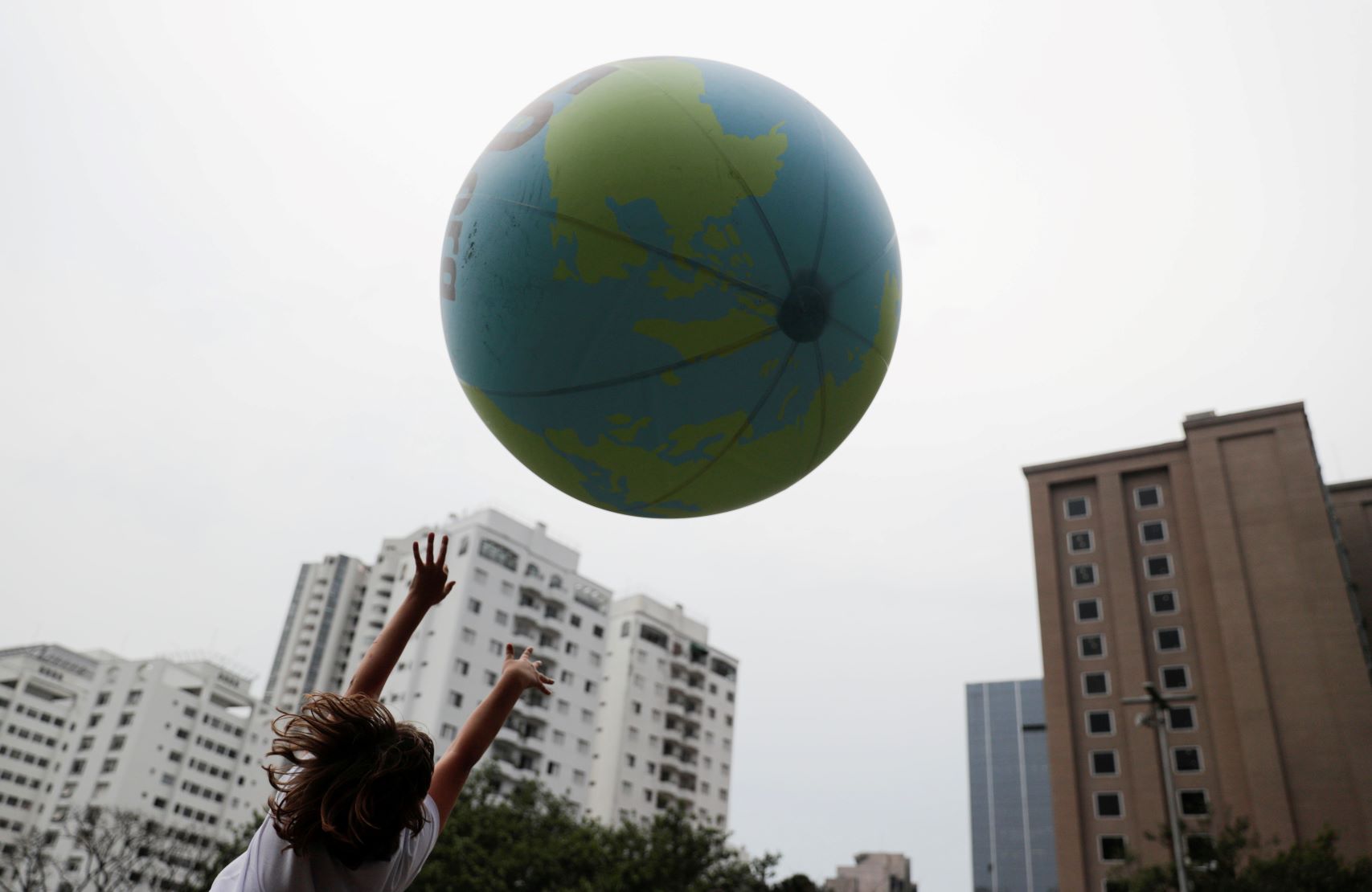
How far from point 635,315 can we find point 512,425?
859 mm

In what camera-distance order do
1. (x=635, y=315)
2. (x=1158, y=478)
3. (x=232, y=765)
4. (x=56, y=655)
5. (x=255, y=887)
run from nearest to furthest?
(x=255, y=887) → (x=635, y=315) → (x=1158, y=478) → (x=232, y=765) → (x=56, y=655)

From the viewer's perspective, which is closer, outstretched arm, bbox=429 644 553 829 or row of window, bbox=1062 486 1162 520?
outstretched arm, bbox=429 644 553 829

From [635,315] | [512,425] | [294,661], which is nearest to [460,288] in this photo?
[512,425]

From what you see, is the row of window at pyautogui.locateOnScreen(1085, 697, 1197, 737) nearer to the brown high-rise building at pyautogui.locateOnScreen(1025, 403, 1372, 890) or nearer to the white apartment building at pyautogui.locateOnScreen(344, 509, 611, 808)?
the brown high-rise building at pyautogui.locateOnScreen(1025, 403, 1372, 890)

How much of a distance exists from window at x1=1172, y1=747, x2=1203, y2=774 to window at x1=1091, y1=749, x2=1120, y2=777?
2834 mm

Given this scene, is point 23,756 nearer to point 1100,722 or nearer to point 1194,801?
point 1100,722

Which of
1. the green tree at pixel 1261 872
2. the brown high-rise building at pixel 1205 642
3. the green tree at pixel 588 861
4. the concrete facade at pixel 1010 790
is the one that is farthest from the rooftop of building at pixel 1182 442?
the concrete facade at pixel 1010 790

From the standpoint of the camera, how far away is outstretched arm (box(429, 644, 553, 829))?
8.21ft

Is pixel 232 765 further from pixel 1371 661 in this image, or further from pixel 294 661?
pixel 1371 661

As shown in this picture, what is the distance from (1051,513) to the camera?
6003cm

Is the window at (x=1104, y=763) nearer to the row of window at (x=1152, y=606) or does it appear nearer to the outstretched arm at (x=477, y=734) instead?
the row of window at (x=1152, y=606)

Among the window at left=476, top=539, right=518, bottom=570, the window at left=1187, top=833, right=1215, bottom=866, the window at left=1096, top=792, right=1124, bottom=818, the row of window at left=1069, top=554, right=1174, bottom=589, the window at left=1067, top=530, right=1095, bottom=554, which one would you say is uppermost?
the window at left=1067, top=530, right=1095, bottom=554

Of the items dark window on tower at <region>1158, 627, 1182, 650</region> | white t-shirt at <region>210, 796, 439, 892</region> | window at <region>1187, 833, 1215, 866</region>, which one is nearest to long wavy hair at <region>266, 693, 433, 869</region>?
white t-shirt at <region>210, 796, 439, 892</region>

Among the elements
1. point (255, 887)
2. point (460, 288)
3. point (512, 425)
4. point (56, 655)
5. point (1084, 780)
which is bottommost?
point (255, 887)
